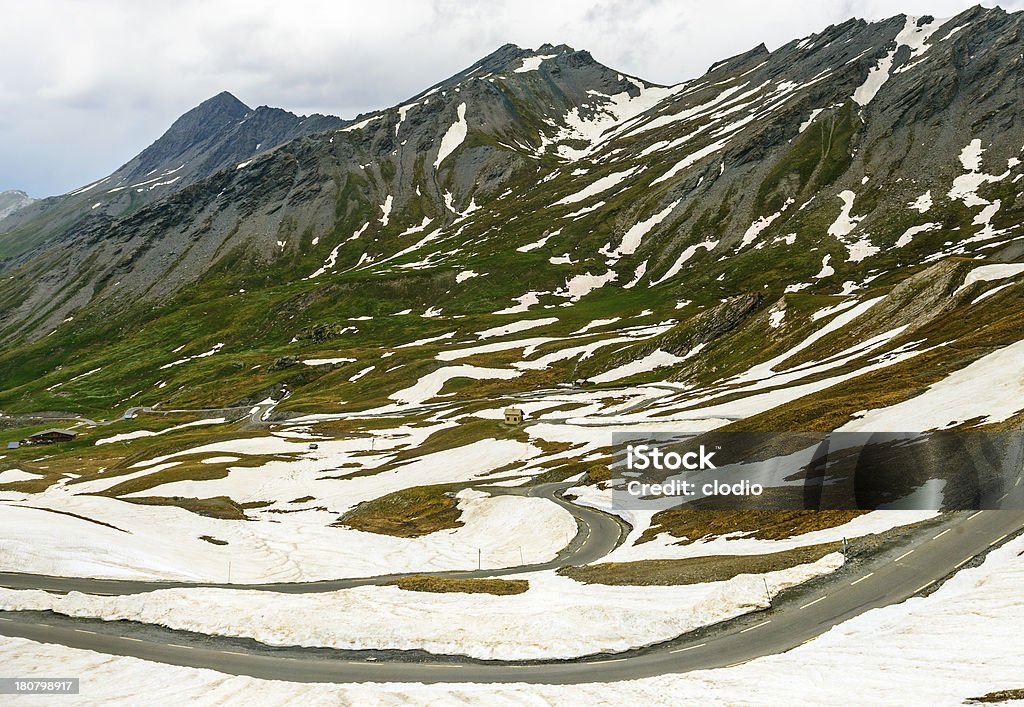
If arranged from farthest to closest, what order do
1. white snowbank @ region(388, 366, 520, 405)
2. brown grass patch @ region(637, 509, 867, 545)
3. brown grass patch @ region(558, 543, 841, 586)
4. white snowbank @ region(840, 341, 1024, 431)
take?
1. white snowbank @ region(388, 366, 520, 405)
2. white snowbank @ region(840, 341, 1024, 431)
3. brown grass patch @ region(637, 509, 867, 545)
4. brown grass patch @ region(558, 543, 841, 586)

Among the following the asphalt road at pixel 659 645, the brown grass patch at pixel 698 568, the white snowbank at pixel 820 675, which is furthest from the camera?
the brown grass patch at pixel 698 568

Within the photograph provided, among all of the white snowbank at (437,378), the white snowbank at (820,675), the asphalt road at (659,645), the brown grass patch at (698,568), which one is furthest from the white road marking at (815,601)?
the white snowbank at (437,378)

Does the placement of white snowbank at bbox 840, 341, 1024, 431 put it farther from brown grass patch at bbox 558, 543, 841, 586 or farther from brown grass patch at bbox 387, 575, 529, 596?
brown grass patch at bbox 387, 575, 529, 596

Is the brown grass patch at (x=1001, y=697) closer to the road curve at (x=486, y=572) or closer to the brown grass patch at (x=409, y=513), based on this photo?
the road curve at (x=486, y=572)

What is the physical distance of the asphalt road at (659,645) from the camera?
85.0 ft

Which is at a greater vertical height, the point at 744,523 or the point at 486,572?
the point at 744,523

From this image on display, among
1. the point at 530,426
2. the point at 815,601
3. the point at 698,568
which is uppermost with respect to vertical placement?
the point at 530,426

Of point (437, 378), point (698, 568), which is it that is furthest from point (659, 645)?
point (437, 378)

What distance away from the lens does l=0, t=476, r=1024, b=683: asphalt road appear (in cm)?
2591

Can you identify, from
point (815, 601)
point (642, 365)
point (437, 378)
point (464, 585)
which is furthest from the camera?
point (437, 378)

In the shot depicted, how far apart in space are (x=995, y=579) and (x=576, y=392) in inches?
3736

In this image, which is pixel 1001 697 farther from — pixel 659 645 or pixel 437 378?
pixel 437 378

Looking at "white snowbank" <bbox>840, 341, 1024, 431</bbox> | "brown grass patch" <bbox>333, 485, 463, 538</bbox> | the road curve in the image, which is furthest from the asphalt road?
"brown grass patch" <bbox>333, 485, 463, 538</bbox>

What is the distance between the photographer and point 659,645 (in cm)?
2734
